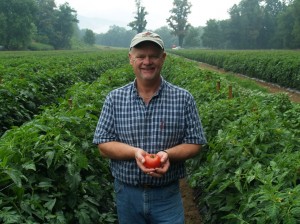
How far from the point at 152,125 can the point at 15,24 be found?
67.4 metres

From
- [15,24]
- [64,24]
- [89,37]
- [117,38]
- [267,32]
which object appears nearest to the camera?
[15,24]

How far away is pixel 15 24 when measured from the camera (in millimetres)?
63531

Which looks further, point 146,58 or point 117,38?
point 117,38

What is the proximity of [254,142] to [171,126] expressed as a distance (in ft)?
3.64

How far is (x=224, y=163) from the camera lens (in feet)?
10.7

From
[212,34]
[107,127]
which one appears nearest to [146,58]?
[107,127]

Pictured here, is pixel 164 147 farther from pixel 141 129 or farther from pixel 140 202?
pixel 140 202

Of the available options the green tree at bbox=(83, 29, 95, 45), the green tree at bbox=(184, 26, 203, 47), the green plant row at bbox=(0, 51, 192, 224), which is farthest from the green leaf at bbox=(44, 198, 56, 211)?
the green tree at bbox=(184, 26, 203, 47)

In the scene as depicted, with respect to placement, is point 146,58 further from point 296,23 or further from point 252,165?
point 296,23

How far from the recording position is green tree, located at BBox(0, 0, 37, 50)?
63500 mm

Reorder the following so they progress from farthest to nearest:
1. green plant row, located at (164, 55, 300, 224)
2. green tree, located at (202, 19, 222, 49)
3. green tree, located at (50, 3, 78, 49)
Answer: green tree, located at (202, 19, 222, 49), green tree, located at (50, 3, 78, 49), green plant row, located at (164, 55, 300, 224)

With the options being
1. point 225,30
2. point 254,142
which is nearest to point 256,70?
point 254,142

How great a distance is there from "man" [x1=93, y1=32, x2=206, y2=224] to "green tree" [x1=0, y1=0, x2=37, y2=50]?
6545 centimetres

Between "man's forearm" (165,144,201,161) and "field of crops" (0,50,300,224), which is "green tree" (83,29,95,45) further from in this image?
"man's forearm" (165,144,201,161)
